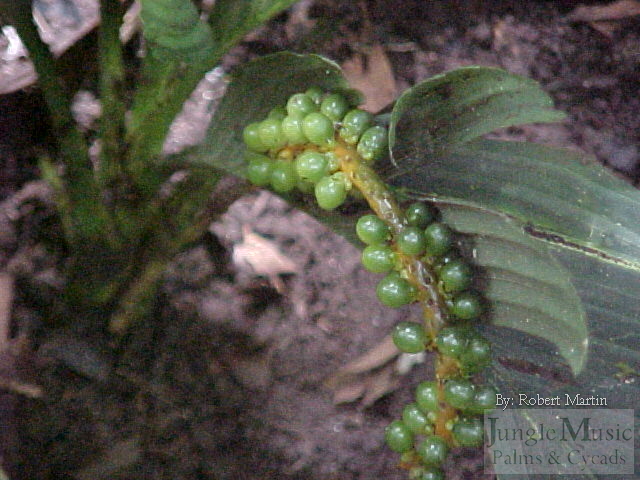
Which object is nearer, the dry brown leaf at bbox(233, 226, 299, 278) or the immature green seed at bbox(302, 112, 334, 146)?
the immature green seed at bbox(302, 112, 334, 146)

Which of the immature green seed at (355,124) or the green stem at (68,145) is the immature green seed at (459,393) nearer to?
the immature green seed at (355,124)

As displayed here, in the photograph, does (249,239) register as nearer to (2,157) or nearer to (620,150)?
(2,157)

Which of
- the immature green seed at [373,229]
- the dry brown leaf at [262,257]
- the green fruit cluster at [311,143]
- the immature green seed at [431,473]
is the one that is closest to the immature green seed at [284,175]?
the green fruit cluster at [311,143]

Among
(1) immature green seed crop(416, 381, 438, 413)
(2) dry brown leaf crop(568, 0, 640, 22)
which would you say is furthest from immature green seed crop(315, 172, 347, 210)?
(2) dry brown leaf crop(568, 0, 640, 22)

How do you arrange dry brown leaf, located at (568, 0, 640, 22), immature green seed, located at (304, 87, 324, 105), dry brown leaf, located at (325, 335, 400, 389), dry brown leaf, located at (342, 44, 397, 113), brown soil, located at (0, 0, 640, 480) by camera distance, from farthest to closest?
1. dry brown leaf, located at (568, 0, 640, 22)
2. dry brown leaf, located at (342, 44, 397, 113)
3. dry brown leaf, located at (325, 335, 400, 389)
4. brown soil, located at (0, 0, 640, 480)
5. immature green seed, located at (304, 87, 324, 105)

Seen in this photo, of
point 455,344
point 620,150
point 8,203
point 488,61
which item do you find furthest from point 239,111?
point 620,150

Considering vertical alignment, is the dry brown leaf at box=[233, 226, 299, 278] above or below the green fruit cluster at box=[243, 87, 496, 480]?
below

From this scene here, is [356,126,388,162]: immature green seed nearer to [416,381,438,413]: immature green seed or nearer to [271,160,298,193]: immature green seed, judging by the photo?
[271,160,298,193]: immature green seed
